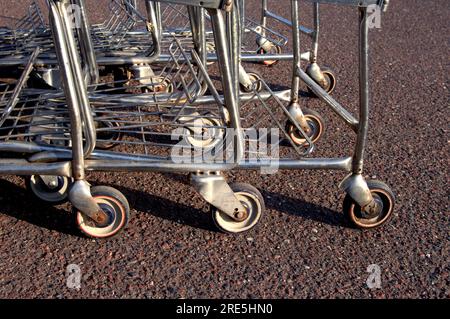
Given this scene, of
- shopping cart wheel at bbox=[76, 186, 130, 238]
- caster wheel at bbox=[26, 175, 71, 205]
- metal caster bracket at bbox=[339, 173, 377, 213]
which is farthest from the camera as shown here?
caster wheel at bbox=[26, 175, 71, 205]

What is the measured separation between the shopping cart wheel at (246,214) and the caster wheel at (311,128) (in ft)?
3.41

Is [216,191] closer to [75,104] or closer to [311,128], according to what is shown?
[75,104]

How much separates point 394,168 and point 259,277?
→ 4.67 feet

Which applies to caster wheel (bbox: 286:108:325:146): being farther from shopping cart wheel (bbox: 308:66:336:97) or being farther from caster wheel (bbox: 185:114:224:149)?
shopping cart wheel (bbox: 308:66:336:97)

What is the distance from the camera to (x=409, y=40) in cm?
644

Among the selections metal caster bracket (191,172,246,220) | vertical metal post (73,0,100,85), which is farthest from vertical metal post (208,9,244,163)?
vertical metal post (73,0,100,85)

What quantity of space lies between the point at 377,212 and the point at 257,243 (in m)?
0.64

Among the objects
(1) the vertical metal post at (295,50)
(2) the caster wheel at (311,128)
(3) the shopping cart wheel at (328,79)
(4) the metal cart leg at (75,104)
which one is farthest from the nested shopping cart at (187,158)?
(3) the shopping cart wheel at (328,79)

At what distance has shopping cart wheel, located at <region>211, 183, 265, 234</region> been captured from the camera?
275cm

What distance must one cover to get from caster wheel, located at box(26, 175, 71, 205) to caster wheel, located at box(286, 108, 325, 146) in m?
1.53

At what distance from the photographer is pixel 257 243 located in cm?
279

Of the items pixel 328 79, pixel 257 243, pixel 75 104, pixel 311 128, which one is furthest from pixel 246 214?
pixel 328 79

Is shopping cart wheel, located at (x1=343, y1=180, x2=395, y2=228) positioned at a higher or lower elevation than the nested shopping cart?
lower

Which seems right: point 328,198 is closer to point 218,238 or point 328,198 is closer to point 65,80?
point 218,238
